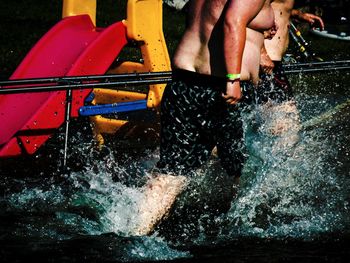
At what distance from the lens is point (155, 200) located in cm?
555

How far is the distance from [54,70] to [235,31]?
3554 millimetres

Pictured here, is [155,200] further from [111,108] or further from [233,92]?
[111,108]

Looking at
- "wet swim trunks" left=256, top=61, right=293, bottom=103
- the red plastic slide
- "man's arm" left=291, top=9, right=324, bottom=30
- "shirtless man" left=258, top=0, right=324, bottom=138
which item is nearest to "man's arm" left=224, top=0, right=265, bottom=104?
"shirtless man" left=258, top=0, right=324, bottom=138

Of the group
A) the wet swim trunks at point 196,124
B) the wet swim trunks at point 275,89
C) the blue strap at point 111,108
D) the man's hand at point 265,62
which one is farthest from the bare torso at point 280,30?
the wet swim trunks at point 196,124

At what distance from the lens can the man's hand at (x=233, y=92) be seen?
5.21 m

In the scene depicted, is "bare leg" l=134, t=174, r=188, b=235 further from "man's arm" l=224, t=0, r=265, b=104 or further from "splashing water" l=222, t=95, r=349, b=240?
"man's arm" l=224, t=0, r=265, b=104

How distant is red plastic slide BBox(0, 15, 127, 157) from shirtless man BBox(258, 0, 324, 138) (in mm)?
1383

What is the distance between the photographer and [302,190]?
6.65 metres

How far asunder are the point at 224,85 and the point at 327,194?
1741 mm

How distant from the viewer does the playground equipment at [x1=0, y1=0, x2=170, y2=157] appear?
7348 mm

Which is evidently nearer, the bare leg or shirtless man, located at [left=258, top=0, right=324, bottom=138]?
the bare leg

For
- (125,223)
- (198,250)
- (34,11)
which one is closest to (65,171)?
(125,223)

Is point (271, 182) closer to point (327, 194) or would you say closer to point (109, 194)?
point (327, 194)

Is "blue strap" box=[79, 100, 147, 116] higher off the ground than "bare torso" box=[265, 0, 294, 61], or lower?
lower
